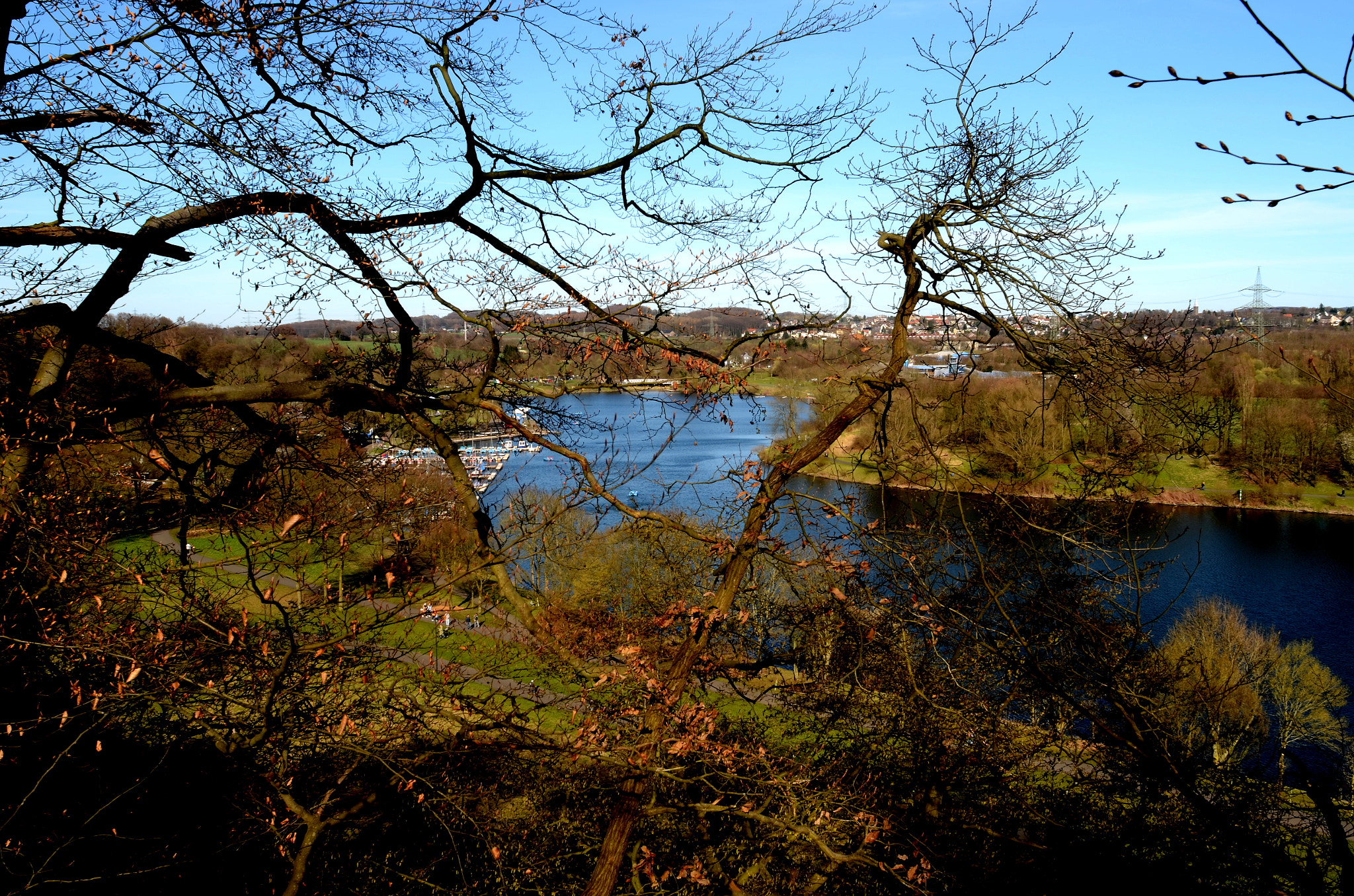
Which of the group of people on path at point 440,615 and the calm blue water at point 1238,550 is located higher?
the group of people on path at point 440,615

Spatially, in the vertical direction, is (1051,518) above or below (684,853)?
above

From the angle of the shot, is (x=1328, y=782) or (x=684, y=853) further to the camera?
(x=684, y=853)

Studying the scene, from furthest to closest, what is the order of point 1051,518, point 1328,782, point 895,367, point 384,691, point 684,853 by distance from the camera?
point 684,853, point 1328,782, point 1051,518, point 384,691, point 895,367

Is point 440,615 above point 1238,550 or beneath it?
above

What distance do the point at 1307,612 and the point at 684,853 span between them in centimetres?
2150

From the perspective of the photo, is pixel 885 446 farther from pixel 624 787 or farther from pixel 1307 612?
pixel 1307 612

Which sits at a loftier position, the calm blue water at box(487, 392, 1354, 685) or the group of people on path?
the group of people on path

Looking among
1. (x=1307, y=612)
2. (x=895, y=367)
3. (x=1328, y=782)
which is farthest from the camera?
(x=1307, y=612)

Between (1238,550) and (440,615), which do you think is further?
(1238,550)

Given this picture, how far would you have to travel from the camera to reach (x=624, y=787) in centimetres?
438

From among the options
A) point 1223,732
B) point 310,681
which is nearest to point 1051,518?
point 310,681

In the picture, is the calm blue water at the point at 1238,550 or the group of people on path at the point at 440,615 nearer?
the group of people on path at the point at 440,615

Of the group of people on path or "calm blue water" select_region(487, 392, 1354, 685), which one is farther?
"calm blue water" select_region(487, 392, 1354, 685)

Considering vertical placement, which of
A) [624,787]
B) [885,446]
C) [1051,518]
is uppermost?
[885,446]
